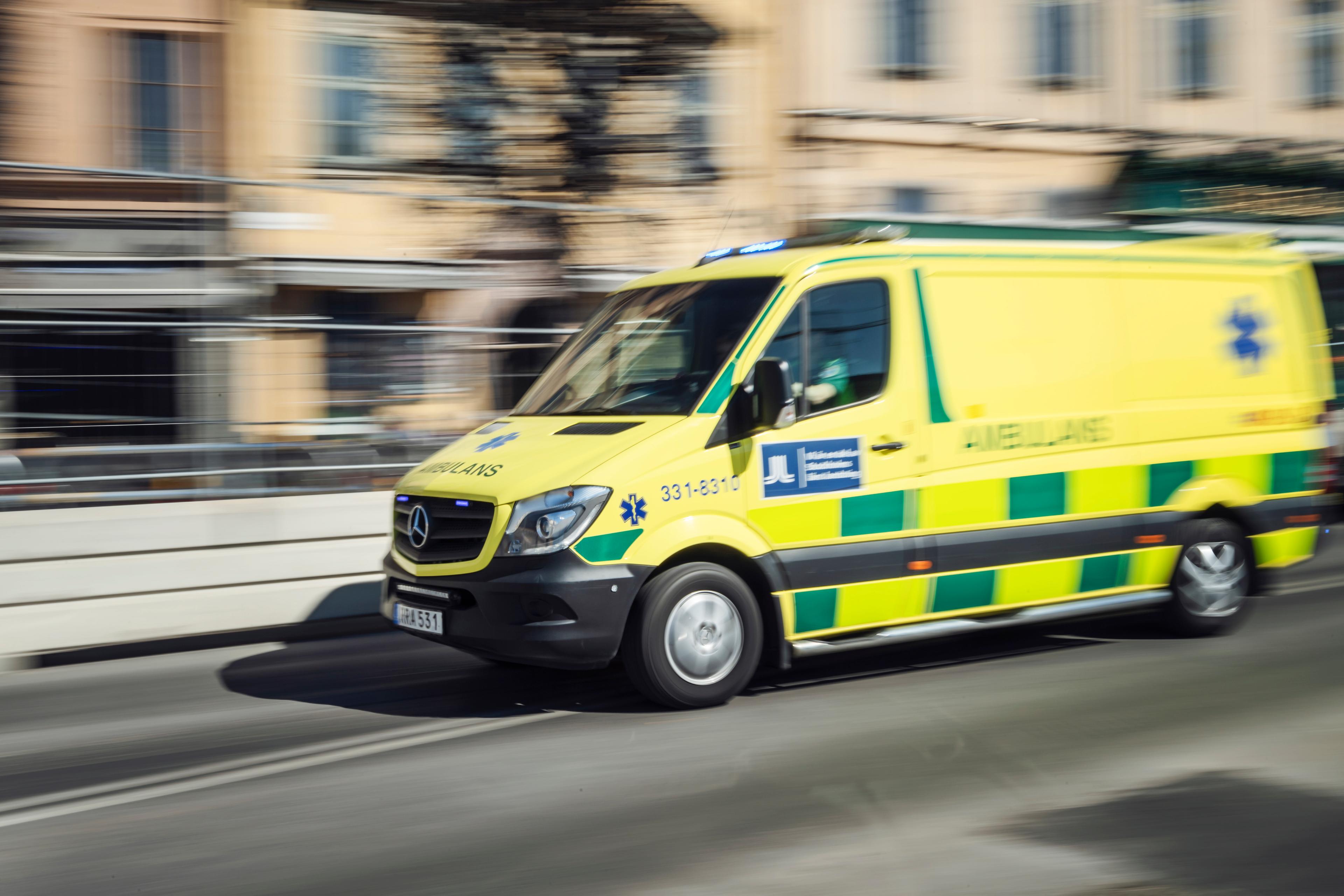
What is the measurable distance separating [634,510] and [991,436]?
6.63ft

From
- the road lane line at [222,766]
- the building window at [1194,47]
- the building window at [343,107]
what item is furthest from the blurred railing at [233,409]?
the building window at [1194,47]

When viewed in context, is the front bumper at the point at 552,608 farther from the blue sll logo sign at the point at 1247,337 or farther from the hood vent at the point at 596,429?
the blue sll logo sign at the point at 1247,337

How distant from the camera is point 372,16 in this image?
14195mm

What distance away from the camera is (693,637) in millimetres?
6258

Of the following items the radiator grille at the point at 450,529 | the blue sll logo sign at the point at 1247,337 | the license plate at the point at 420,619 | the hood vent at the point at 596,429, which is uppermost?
the blue sll logo sign at the point at 1247,337

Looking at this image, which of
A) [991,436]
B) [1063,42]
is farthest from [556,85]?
[1063,42]

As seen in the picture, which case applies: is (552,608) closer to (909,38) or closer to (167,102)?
(167,102)

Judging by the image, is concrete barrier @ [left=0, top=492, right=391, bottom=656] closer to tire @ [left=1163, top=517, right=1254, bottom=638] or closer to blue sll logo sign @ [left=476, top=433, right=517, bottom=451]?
blue sll logo sign @ [left=476, top=433, right=517, bottom=451]

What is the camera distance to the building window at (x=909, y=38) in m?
21.0

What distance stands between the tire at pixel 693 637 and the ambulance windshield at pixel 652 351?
787mm

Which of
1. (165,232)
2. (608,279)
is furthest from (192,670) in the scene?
(608,279)

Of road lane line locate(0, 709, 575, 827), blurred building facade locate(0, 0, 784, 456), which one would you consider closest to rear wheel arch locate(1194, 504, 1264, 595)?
road lane line locate(0, 709, 575, 827)

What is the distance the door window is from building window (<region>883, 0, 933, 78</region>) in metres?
15.1

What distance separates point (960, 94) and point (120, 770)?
18262mm
